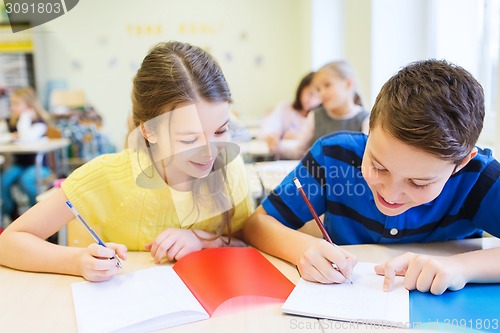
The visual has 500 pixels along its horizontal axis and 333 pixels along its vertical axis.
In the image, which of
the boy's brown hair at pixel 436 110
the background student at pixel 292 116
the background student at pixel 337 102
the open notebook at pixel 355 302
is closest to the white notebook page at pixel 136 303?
the open notebook at pixel 355 302

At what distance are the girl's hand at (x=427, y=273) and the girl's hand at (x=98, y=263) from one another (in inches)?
16.8

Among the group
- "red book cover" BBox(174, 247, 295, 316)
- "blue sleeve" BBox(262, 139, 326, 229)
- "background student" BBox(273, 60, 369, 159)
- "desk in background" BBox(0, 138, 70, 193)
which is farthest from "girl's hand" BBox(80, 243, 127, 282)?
"desk in background" BBox(0, 138, 70, 193)

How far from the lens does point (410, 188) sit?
75cm

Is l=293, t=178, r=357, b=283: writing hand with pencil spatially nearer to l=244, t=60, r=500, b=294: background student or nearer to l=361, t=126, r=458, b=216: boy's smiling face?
l=244, t=60, r=500, b=294: background student

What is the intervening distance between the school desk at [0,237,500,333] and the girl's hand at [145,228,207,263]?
0.10 feet

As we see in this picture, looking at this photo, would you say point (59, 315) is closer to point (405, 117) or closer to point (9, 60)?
→ point (405, 117)

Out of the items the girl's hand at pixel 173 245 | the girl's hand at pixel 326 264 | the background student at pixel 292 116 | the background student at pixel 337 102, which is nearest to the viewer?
the girl's hand at pixel 326 264

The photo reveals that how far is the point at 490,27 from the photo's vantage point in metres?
1.80

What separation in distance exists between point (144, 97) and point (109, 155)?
221 mm

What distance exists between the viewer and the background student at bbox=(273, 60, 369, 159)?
2.34 m

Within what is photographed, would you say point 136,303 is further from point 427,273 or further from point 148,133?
point 427,273

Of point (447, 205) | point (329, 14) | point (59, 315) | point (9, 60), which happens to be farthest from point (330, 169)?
point (9, 60)

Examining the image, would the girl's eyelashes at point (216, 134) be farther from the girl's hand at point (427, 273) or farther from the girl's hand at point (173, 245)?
the girl's hand at point (427, 273)

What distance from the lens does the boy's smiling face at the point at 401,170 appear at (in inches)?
28.3
